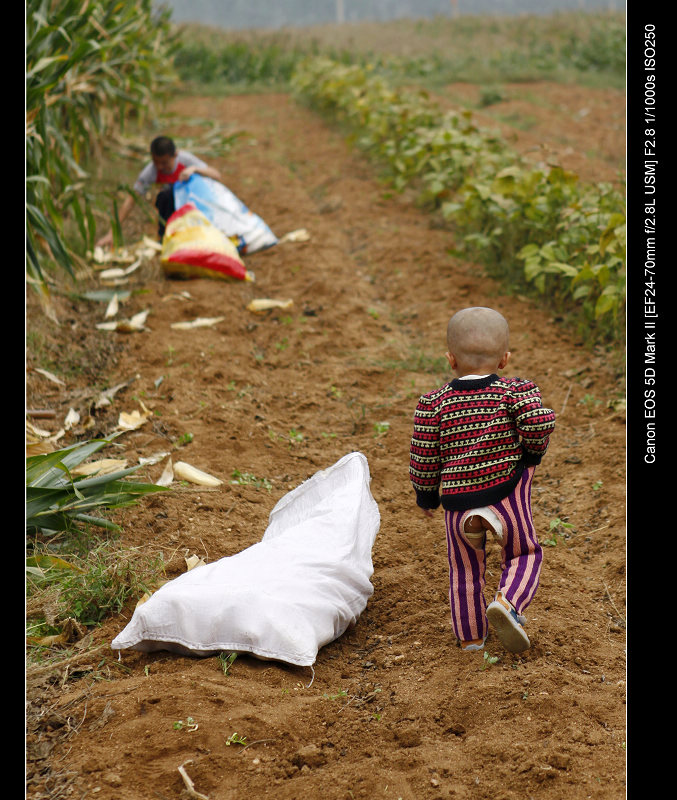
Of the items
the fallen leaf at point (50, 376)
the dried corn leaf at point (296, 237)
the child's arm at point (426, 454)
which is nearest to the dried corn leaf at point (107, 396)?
the fallen leaf at point (50, 376)

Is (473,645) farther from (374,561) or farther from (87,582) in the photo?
(87,582)

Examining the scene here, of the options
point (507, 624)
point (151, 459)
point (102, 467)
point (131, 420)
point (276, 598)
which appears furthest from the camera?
point (131, 420)

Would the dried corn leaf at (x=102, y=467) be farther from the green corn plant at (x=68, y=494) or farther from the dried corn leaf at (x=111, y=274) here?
the dried corn leaf at (x=111, y=274)

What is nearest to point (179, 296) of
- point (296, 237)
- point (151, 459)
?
point (296, 237)

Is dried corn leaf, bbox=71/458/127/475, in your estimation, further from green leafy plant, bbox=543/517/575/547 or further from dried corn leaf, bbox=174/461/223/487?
green leafy plant, bbox=543/517/575/547

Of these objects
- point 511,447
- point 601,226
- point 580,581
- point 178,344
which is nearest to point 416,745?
point 511,447

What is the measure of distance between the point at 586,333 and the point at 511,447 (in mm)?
2785

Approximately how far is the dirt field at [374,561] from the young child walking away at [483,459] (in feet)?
0.66

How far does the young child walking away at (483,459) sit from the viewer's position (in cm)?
212

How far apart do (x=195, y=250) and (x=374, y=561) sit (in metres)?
3.22

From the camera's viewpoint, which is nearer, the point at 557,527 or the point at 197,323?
the point at 557,527

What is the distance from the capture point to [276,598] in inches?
85.4

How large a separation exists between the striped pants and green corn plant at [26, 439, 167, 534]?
115cm

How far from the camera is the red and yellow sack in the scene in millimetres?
5465
